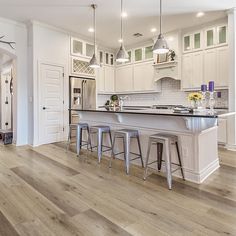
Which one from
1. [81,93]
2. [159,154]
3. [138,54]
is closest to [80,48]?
[81,93]

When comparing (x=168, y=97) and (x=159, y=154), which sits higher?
(x=168, y=97)

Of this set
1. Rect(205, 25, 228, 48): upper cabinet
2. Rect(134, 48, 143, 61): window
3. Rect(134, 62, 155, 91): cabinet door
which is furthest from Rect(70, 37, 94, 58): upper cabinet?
Rect(205, 25, 228, 48): upper cabinet

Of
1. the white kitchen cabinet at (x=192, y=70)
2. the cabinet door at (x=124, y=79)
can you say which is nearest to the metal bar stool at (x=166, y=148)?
the white kitchen cabinet at (x=192, y=70)

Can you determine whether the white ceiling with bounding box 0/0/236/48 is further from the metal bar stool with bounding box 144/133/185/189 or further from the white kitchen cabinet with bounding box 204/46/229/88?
the metal bar stool with bounding box 144/133/185/189

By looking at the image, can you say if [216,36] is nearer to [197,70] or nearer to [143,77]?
[197,70]

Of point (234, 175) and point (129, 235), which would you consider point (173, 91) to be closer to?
point (234, 175)

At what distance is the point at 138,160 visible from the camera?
3.43 meters

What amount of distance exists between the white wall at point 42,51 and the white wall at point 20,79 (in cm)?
22

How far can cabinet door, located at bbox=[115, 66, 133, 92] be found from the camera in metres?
6.73

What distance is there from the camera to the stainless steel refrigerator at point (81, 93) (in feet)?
18.5

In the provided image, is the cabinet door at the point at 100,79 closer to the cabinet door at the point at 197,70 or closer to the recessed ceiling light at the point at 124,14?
the recessed ceiling light at the point at 124,14

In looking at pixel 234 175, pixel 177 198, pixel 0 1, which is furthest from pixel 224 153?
pixel 0 1

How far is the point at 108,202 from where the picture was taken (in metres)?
2.17

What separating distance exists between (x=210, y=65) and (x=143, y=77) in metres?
2.09
